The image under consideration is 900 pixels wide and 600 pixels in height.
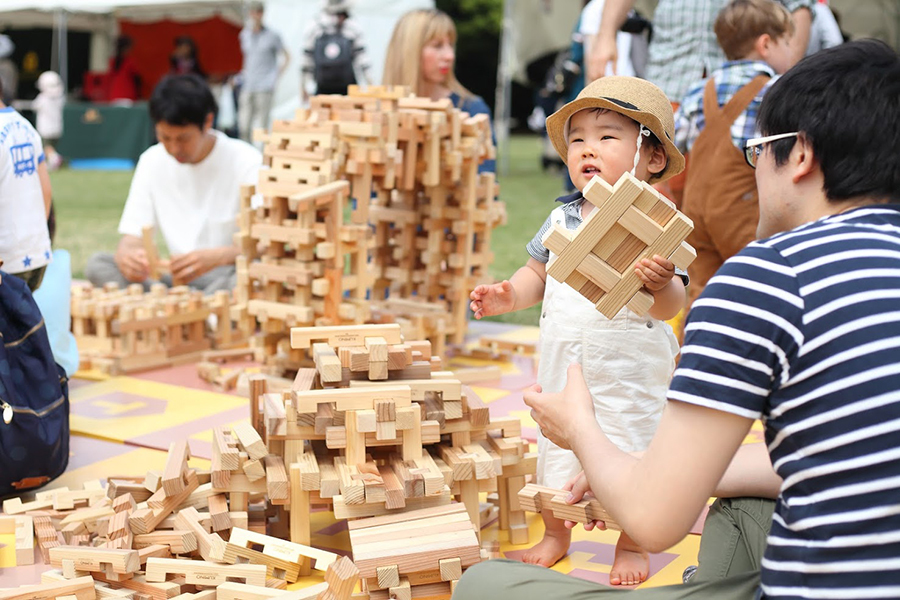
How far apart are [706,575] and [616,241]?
742 mm

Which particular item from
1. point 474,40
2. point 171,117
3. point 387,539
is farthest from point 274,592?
point 474,40

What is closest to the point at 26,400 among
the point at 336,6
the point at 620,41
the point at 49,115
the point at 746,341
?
the point at 746,341

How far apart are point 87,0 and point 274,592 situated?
608 inches

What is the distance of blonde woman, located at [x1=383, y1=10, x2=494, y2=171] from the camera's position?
18.9 feet

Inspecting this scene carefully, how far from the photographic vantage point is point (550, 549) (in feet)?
9.46

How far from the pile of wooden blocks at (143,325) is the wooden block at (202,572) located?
257 centimetres

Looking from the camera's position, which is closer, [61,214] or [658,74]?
[658,74]

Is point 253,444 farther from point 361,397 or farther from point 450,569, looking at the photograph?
point 450,569

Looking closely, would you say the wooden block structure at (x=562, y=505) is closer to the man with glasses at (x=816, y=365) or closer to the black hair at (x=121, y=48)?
the man with glasses at (x=816, y=365)

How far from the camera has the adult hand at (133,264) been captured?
5602mm

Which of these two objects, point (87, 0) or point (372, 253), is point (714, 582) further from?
point (87, 0)

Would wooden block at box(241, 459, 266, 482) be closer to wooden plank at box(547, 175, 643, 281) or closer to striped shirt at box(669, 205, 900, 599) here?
wooden plank at box(547, 175, 643, 281)

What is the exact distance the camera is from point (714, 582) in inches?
74.6

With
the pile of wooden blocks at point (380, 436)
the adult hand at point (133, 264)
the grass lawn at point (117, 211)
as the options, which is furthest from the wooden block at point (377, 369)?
the grass lawn at point (117, 211)
